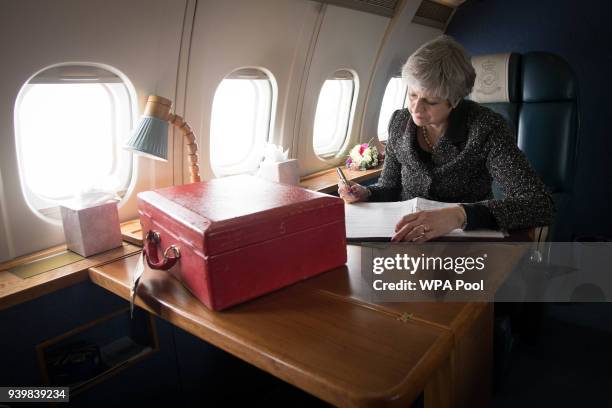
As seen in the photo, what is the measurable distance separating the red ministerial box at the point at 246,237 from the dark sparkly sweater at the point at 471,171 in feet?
1.71

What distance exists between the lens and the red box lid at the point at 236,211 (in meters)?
1.11

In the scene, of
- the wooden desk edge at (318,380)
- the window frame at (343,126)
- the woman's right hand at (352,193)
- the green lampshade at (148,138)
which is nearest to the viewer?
the wooden desk edge at (318,380)

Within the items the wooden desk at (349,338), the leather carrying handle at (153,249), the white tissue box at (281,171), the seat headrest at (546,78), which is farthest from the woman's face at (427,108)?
the seat headrest at (546,78)

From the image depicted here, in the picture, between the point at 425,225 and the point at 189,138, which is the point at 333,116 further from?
the point at 425,225

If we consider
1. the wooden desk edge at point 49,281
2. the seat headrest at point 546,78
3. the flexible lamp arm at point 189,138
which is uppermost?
the seat headrest at point 546,78

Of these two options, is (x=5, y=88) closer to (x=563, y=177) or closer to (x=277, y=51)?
(x=277, y=51)

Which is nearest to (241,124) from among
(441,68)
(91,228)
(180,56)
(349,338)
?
(180,56)

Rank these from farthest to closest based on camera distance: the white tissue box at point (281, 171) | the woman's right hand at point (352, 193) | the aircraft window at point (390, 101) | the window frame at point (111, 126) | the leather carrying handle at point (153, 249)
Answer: the aircraft window at point (390, 101) < the white tissue box at point (281, 171) < the woman's right hand at point (352, 193) < the window frame at point (111, 126) < the leather carrying handle at point (153, 249)

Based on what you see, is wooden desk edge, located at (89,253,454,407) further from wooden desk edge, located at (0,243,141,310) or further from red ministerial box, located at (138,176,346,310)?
wooden desk edge, located at (0,243,141,310)

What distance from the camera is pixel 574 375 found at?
227 centimetres

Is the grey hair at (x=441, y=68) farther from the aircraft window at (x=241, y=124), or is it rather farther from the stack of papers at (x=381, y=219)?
the aircraft window at (x=241, y=124)

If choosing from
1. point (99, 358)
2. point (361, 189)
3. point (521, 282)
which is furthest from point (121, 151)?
point (521, 282)

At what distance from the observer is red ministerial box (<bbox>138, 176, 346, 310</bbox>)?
1.11 meters

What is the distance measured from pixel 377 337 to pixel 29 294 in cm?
118
